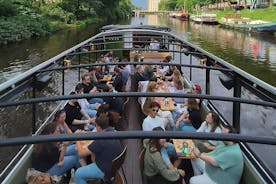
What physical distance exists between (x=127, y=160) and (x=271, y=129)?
596 centimetres

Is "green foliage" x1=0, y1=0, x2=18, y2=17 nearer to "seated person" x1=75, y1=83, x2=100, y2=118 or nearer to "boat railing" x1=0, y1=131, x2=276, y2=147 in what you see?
"seated person" x1=75, y1=83, x2=100, y2=118

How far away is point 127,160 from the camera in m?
5.74

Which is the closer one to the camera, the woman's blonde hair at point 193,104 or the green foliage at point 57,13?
the woman's blonde hair at point 193,104

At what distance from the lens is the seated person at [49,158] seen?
451 cm

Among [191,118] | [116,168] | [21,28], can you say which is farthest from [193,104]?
[21,28]

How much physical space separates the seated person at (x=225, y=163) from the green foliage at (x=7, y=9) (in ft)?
99.7

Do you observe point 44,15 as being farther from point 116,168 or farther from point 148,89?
point 116,168

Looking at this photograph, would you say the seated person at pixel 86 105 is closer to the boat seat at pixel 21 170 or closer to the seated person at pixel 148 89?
the seated person at pixel 148 89

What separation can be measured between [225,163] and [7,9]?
31338 mm

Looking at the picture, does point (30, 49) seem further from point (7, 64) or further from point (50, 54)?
point (7, 64)

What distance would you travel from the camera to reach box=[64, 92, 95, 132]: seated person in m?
6.39

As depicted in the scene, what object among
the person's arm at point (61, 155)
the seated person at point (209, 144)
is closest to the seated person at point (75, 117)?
the person's arm at point (61, 155)

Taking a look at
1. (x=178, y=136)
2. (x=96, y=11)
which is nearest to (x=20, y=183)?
(x=178, y=136)

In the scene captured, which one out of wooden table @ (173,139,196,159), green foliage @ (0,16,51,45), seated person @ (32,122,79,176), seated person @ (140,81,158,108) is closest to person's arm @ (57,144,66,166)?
seated person @ (32,122,79,176)
